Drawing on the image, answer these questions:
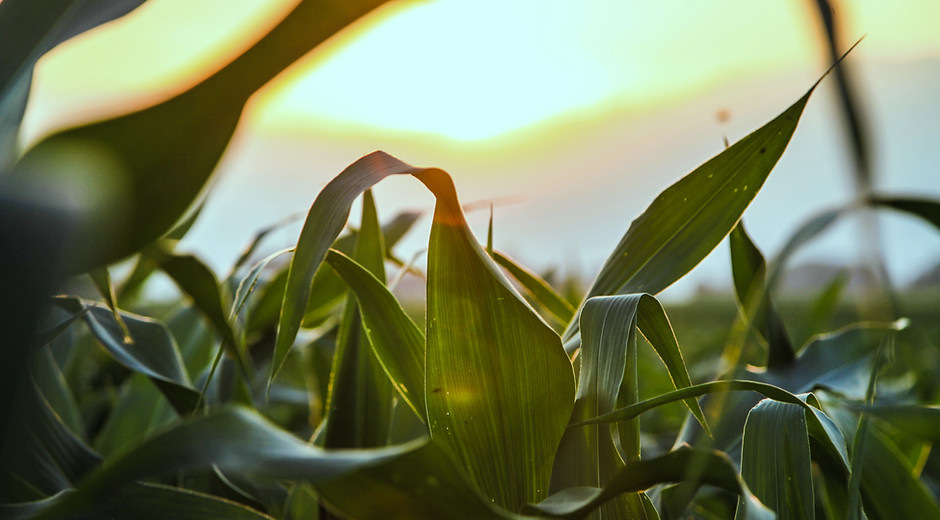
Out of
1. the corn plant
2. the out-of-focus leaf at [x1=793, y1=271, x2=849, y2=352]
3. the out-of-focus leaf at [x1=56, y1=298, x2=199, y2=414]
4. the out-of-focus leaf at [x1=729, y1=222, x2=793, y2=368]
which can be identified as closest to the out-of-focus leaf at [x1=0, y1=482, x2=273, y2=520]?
the corn plant

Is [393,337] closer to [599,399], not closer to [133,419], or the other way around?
[599,399]

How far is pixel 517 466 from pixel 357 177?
3.6 inches

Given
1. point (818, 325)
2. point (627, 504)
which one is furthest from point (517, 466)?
point (818, 325)

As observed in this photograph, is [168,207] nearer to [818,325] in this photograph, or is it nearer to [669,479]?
[669,479]

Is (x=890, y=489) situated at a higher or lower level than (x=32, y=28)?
lower

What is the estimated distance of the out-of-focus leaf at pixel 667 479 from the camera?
135 mm

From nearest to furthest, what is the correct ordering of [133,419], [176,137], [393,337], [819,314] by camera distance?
[176,137] → [393,337] → [133,419] → [819,314]

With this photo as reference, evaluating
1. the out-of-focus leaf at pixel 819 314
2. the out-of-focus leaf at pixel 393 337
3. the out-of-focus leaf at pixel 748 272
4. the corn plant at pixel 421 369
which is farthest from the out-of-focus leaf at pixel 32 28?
the out-of-focus leaf at pixel 819 314

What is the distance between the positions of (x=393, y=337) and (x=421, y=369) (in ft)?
0.05

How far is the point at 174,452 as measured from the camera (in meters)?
0.12

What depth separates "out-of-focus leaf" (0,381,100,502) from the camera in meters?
0.22

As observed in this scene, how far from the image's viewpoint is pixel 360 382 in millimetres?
276

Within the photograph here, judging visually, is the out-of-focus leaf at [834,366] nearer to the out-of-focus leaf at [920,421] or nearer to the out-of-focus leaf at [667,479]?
the out-of-focus leaf at [920,421]

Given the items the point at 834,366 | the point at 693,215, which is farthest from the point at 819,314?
the point at 693,215
